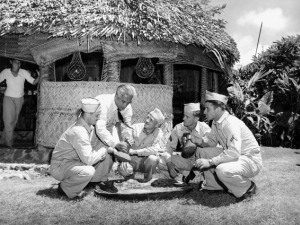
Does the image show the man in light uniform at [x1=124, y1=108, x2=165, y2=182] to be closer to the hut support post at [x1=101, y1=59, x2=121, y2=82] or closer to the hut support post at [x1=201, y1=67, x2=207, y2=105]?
the hut support post at [x1=101, y1=59, x2=121, y2=82]

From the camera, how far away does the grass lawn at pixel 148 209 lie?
4.27 m

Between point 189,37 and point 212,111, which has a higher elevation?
point 189,37

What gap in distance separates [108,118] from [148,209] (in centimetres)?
211

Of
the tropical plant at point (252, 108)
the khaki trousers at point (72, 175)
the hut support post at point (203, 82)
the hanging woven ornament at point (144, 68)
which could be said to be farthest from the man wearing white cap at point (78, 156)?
the tropical plant at point (252, 108)

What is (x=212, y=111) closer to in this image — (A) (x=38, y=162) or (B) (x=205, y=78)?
(A) (x=38, y=162)

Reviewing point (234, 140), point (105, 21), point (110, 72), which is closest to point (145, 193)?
point (234, 140)

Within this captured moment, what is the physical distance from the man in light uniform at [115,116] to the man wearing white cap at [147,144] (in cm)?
28

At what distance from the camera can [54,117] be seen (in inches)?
322

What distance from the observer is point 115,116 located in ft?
21.2

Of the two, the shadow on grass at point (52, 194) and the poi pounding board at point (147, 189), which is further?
the shadow on grass at point (52, 194)

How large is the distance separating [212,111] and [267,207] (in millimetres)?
1540

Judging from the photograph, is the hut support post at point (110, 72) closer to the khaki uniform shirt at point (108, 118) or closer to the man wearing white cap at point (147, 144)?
the khaki uniform shirt at point (108, 118)

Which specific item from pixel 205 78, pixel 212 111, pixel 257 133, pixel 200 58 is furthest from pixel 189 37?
pixel 257 133

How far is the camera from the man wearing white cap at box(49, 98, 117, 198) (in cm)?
488
